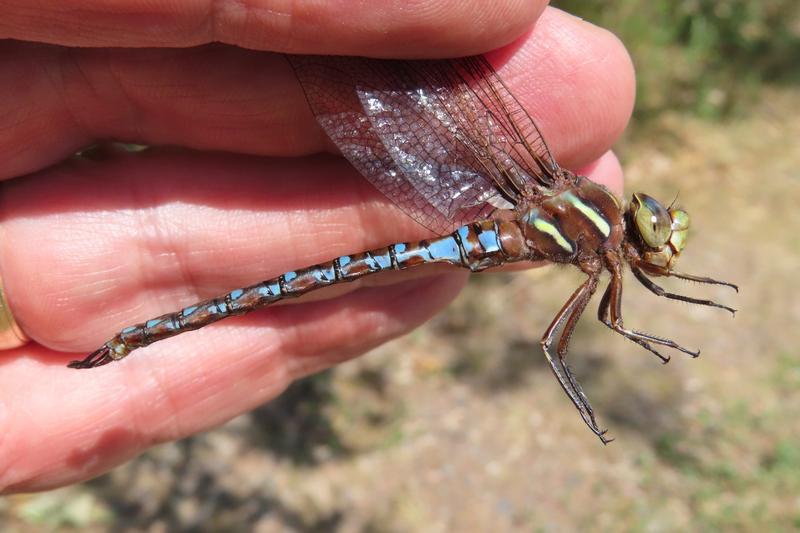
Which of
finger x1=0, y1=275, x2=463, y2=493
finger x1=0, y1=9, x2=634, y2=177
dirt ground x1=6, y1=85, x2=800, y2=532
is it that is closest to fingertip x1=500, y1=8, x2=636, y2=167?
finger x1=0, y1=9, x2=634, y2=177

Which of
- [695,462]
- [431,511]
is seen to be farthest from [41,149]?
[695,462]

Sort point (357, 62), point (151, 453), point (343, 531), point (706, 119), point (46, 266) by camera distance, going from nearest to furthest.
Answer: point (357, 62), point (46, 266), point (343, 531), point (151, 453), point (706, 119)

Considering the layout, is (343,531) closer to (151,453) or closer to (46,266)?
(151,453)

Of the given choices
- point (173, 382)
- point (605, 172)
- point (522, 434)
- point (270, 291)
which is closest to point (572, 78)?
point (605, 172)

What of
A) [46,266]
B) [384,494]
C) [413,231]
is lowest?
[384,494]

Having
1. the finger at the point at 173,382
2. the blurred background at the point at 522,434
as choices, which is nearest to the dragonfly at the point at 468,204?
the finger at the point at 173,382

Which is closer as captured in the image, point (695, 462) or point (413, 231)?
point (413, 231)
